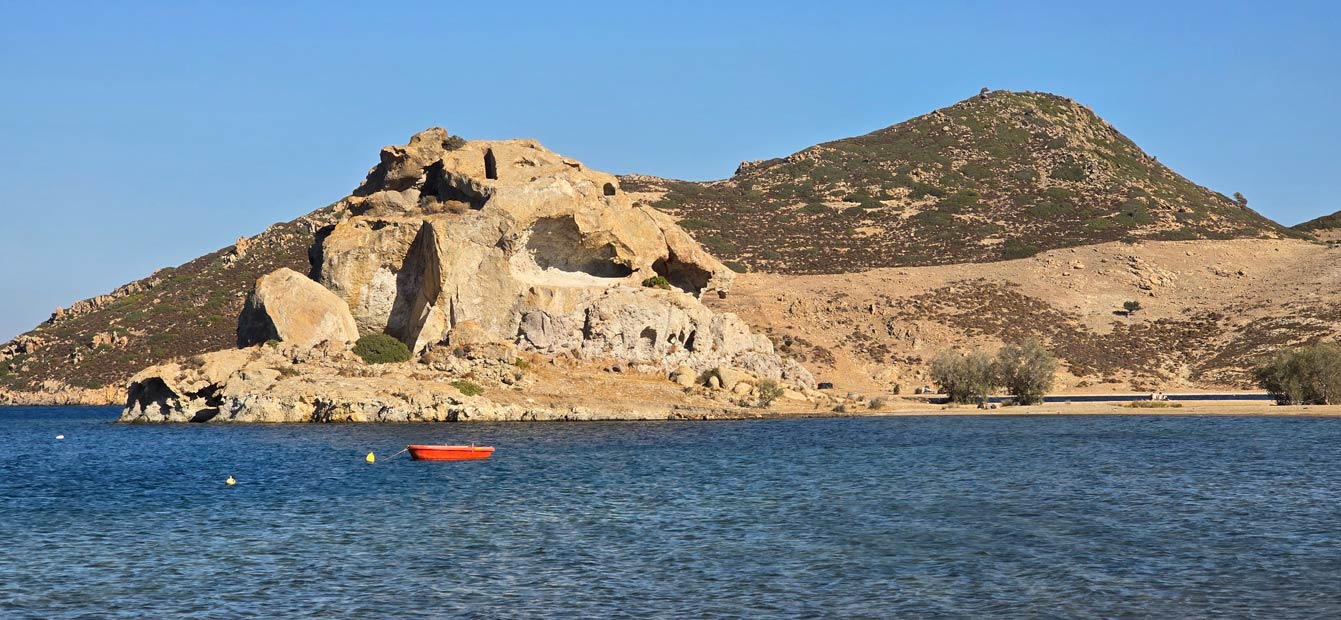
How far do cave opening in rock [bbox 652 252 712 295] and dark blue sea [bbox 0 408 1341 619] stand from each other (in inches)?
838

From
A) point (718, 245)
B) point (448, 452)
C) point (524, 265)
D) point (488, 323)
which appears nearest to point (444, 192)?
point (524, 265)

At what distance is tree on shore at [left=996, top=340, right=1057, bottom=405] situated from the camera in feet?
213

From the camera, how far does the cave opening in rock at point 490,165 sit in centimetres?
6240

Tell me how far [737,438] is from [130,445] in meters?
22.5

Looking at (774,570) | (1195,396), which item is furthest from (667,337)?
(774,570)

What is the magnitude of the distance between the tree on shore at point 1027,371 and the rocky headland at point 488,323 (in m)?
10.7

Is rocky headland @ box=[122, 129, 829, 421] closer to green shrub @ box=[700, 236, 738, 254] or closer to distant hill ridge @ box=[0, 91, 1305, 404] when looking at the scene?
distant hill ridge @ box=[0, 91, 1305, 404]

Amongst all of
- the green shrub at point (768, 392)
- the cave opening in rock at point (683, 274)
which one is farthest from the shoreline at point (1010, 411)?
the cave opening in rock at point (683, 274)

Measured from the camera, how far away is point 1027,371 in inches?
2554

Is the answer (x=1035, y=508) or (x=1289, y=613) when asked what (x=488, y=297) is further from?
(x=1289, y=613)

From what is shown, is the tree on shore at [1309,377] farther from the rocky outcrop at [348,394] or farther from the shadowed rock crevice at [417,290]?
the shadowed rock crevice at [417,290]

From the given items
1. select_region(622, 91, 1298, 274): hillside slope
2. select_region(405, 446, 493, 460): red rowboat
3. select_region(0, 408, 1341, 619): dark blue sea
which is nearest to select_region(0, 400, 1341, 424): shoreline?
select_region(0, 408, 1341, 619): dark blue sea

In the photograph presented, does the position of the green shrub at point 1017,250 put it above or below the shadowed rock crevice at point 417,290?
above

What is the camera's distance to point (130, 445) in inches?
1826
